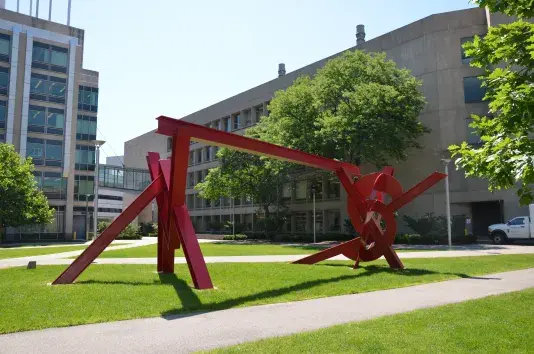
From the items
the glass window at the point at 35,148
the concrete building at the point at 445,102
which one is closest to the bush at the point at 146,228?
the glass window at the point at 35,148

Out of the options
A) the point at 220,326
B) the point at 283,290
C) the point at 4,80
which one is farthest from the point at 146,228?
the point at 220,326

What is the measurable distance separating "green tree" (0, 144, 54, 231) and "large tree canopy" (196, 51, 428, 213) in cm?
2112

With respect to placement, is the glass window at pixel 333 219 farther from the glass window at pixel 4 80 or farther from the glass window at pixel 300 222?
the glass window at pixel 4 80

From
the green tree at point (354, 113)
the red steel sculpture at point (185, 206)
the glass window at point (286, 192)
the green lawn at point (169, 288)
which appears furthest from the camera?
the glass window at point (286, 192)

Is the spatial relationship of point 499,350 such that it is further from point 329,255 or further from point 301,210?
point 301,210

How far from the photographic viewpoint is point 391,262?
15.1 metres

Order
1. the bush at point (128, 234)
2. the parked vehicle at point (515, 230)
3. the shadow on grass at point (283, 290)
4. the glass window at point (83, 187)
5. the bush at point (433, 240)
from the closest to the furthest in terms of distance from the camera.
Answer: the shadow on grass at point (283, 290), the parked vehicle at point (515, 230), the bush at point (433, 240), the glass window at point (83, 187), the bush at point (128, 234)

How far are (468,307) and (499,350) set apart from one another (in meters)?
2.82

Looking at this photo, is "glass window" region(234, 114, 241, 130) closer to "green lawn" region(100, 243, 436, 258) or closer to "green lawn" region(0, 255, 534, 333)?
"green lawn" region(100, 243, 436, 258)

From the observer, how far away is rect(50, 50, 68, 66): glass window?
165 ft

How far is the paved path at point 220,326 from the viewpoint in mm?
5938

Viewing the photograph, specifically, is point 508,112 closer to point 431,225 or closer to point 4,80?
point 431,225

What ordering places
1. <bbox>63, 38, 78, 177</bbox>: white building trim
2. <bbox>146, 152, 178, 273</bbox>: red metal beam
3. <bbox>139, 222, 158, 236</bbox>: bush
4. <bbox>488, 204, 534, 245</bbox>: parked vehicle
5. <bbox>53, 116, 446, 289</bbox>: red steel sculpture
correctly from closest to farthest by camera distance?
<bbox>53, 116, 446, 289</bbox>: red steel sculpture, <bbox>146, 152, 178, 273</bbox>: red metal beam, <bbox>488, 204, 534, 245</bbox>: parked vehicle, <bbox>63, 38, 78, 177</bbox>: white building trim, <bbox>139, 222, 158, 236</bbox>: bush

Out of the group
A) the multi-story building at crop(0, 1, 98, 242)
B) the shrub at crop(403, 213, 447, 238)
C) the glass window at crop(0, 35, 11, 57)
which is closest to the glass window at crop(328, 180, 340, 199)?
the shrub at crop(403, 213, 447, 238)
